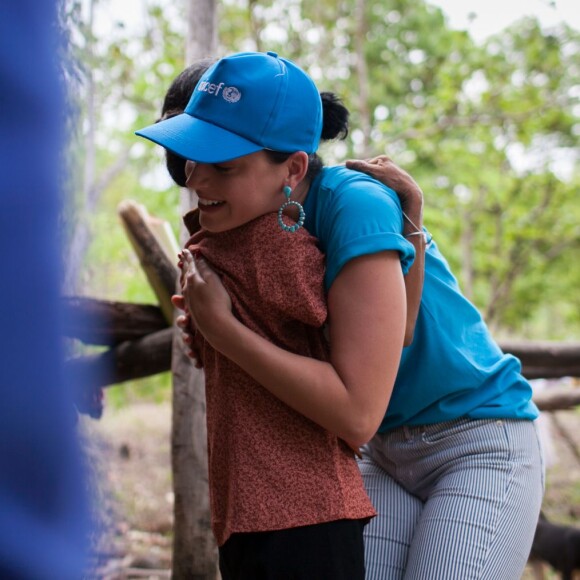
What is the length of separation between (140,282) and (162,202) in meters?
0.90

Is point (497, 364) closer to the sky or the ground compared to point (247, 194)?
closer to the ground

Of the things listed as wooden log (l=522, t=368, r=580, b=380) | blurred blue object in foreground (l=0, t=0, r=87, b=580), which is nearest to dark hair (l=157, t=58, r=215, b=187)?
blurred blue object in foreground (l=0, t=0, r=87, b=580)

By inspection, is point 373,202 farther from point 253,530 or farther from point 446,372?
point 253,530

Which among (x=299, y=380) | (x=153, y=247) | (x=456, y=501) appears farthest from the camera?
(x=153, y=247)

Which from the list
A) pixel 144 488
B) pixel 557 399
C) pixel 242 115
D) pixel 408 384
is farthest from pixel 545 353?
pixel 144 488

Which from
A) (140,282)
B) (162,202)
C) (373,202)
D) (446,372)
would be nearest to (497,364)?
(446,372)

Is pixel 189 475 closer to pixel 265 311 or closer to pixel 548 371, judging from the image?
pixel 265 311

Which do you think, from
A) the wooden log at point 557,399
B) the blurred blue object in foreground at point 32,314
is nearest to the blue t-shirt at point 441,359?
the blurred blue object in foreground at point 32,314

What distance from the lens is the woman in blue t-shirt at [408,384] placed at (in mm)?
1312

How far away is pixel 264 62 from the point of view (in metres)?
1.36

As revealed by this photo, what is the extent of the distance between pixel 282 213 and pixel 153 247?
2.06 metres

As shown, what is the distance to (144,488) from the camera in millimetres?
7668

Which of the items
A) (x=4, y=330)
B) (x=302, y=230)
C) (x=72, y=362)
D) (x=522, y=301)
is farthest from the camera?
(x=522, y=301)

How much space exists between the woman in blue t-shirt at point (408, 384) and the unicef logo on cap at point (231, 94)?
24 centimetres
